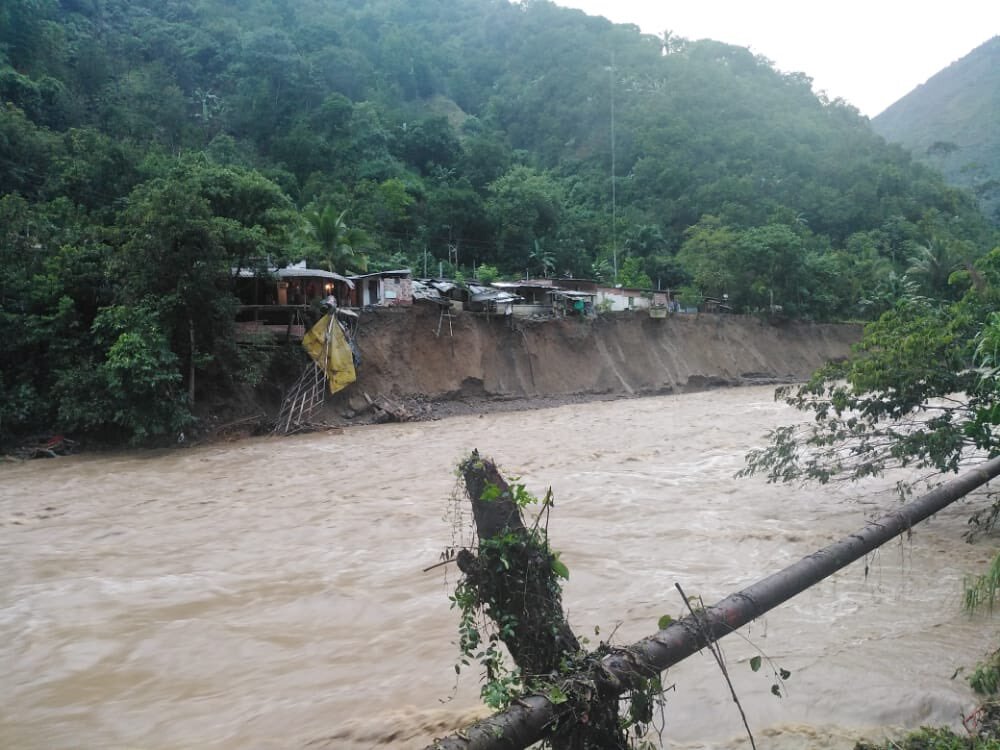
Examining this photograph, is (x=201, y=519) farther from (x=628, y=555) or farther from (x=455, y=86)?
(x=455, y=86)

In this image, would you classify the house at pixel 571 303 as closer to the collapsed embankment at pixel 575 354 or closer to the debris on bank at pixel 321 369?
the collapsed embankment at pixel 575 354

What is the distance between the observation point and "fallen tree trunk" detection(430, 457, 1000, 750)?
2.28 m

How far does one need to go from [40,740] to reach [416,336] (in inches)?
842

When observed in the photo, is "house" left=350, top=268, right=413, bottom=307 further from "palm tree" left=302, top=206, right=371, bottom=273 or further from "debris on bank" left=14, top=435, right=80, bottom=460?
"debris on bank" left=14, top=435, right=80, bottom=460

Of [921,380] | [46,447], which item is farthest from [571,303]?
[921,380]

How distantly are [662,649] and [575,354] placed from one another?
27891 millimetres

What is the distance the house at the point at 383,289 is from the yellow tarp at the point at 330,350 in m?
4.94

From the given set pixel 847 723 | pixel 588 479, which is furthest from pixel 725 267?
pixel 847 723

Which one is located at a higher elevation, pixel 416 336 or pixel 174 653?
pixel 416 336

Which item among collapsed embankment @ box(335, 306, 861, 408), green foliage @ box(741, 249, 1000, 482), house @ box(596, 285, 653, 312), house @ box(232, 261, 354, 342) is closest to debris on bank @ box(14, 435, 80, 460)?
house @ box(232, 261, 354, 342)

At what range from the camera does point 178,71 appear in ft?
171

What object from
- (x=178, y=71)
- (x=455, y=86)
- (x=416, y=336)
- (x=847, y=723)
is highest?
(x=455, y=86)

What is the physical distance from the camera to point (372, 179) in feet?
143

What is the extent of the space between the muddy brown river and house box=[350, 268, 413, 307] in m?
13.7
